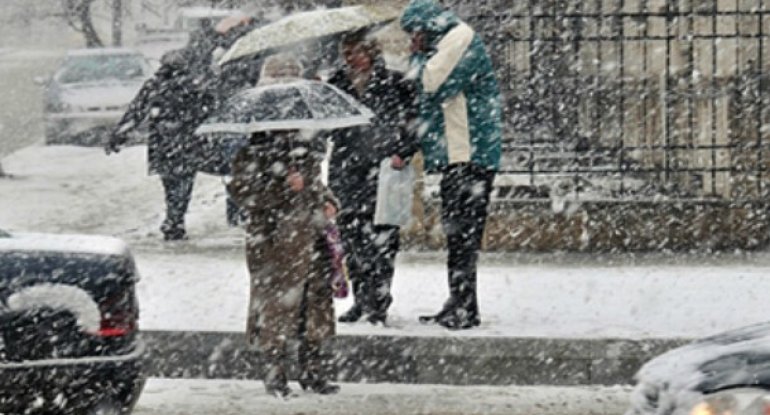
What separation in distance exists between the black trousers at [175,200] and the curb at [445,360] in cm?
515

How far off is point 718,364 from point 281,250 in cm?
409

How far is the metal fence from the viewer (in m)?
14.1

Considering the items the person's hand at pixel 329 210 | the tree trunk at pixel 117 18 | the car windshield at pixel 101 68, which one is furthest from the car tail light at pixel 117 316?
the tree trunk at pixel 117 18

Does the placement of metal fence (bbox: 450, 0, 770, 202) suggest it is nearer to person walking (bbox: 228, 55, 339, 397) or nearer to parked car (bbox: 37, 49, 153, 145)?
person walking (bbox: 228, 55, 339, 397)

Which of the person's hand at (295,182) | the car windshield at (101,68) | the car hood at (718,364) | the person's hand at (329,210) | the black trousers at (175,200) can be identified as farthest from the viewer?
the car windshield at (101,68)

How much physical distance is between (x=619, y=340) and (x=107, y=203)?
10092mm

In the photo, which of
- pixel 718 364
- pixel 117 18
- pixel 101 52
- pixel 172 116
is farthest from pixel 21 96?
pixel 718 364

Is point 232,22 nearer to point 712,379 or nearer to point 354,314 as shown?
point 354,314

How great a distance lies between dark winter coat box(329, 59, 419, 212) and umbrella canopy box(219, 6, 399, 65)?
0.29m

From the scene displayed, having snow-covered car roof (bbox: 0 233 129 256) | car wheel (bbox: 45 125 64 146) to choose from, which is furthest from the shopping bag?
car wheel (bbox: 45 125 64 146)

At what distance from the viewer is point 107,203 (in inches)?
762

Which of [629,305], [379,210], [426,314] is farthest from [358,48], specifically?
[629,305]

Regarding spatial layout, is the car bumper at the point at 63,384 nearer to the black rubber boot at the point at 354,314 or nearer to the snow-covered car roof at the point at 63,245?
the snow-covered car roof at the point at 63,245

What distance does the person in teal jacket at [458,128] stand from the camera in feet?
34.2
